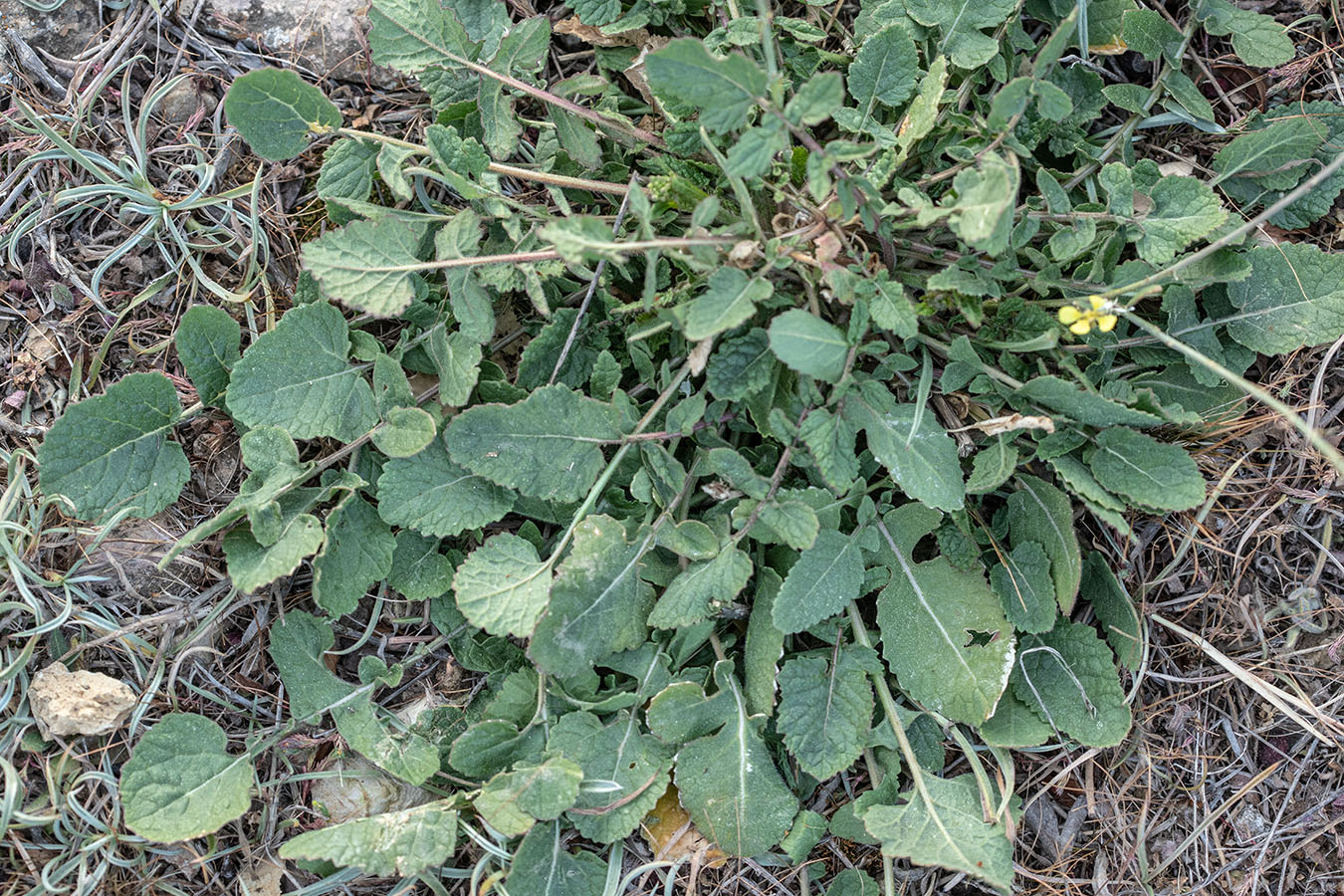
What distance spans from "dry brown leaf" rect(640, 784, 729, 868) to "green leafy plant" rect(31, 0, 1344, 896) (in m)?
0.13

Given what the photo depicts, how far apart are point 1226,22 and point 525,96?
1.76 m

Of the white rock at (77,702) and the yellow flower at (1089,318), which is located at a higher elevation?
the yellow flower at (1089,318)

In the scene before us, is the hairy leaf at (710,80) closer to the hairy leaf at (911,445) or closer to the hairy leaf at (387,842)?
the hairy leaf at (911,445)

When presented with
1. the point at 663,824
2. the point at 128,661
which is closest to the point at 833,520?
the point at 663,824

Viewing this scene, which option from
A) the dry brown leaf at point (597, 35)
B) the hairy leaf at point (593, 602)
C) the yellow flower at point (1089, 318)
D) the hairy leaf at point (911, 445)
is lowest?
the hairy leaf at point (593, 602)

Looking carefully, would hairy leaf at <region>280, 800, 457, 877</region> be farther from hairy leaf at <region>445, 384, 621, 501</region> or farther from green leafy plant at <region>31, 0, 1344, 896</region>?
hairy leaf at <region>445, 384, 621, 501</region>

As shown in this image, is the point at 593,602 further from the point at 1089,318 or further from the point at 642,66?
the point at 642,66

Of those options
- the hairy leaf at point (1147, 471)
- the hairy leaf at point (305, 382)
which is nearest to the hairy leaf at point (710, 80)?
the hairy leaf at point (305, 382)

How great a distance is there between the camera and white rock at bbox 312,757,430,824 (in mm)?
2330

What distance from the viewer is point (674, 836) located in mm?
2346

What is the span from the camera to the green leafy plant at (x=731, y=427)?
2102 mm

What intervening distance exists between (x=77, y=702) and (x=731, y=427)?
1.69 metres

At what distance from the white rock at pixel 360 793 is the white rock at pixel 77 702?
50 cm

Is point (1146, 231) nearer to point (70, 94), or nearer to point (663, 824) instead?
point (663, 824)
